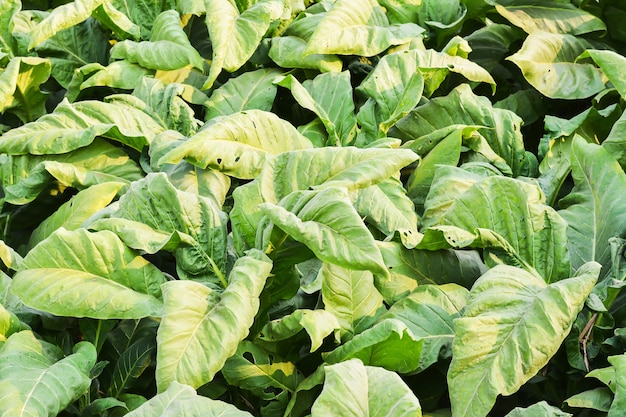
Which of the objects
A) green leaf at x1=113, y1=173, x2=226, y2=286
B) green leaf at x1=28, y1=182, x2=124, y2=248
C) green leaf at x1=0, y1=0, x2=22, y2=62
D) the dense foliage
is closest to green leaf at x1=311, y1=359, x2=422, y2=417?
the dense foliage

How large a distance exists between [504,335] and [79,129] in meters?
1.02

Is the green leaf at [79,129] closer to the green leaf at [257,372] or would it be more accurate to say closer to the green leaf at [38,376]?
the green leaf at [38,376]

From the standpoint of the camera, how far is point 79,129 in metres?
1.76

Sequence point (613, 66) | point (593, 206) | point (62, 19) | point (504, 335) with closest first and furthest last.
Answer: point (504, 335)
point (593, 206)
point (613, 66)
point (62, 19)

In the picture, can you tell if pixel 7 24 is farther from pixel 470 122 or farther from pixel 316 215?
pixel 316 215

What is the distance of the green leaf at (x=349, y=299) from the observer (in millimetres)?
1332

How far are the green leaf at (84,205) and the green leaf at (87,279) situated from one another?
0.91 ft

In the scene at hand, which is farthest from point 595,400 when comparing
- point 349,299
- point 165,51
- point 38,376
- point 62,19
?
point 62,19

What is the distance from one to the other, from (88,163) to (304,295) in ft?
2.02

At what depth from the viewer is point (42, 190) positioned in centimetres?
177

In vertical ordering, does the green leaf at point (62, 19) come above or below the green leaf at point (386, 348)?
above

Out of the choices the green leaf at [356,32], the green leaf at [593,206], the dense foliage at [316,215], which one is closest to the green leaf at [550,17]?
the dense foliage at [316,215]

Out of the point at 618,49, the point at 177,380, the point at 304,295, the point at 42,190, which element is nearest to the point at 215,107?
the point at 42,190

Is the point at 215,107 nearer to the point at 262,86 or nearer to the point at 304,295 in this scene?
the point at 262,86
